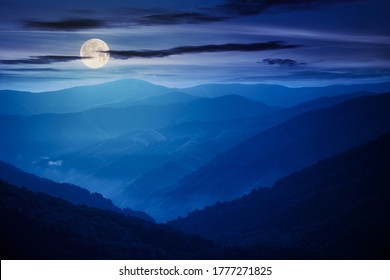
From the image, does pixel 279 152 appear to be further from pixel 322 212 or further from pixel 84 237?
pixel 84 237

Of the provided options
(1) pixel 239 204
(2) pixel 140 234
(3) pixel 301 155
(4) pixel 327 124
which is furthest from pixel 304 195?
(4) pixel 327 124

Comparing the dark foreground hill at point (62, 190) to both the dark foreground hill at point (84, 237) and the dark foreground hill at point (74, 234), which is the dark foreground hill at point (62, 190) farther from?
the dark foreground hill at point (84, 237)

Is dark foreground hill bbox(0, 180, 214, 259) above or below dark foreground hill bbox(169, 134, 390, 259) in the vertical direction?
above

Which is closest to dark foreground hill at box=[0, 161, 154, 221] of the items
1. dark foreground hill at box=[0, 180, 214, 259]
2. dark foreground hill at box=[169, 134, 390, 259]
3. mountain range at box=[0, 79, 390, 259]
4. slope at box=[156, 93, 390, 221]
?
mountain range at box=[0, 79, 390, 259]

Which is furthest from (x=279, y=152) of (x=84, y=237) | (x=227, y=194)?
(x=84, y=237)

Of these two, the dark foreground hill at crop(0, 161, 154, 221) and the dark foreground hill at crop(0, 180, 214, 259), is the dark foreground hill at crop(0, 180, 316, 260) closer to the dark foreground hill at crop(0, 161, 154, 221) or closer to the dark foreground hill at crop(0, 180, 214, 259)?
the dark foreground hill at crop(0, 180, 214, 259)

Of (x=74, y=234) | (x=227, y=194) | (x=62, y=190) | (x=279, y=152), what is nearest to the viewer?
(x=74, y=234)

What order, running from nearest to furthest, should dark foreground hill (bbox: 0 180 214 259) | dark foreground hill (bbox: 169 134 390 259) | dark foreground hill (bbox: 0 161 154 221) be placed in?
1. dark foreground hill (bbox: 0 180 214 259)
2. dark foreground hill (bbox: 169 134 390 259)
3. dark foreground hill (bbox: 0 161 154 221)

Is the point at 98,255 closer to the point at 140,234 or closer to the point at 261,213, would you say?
the point at 140,234
